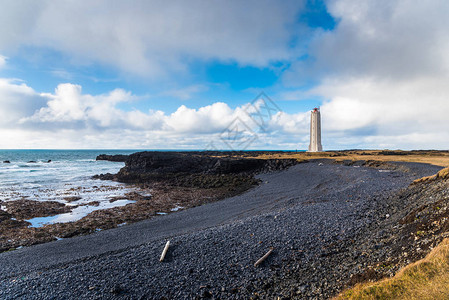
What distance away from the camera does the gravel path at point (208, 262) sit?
5.96m

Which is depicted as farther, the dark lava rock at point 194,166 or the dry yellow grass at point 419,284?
the dark lava rock at point 194,166

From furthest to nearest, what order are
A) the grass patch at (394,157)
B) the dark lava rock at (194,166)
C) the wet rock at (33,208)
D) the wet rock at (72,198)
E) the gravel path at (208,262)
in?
the dark lava rock at (194,166)
the grass patch at (394,157)
the wet rock at (72,198)
the wet rock at (33,208)
the gravel path at (208,262)

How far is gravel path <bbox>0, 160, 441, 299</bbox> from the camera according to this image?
596 cm

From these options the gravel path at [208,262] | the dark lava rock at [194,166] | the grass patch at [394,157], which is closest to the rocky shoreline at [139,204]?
the dark lava rock at [194,166]

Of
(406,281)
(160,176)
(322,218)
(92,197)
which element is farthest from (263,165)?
(406,281)

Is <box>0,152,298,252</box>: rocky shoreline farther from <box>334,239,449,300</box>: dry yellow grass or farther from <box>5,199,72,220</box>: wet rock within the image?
<box>334,239,449,300</box>: dry yellow grass

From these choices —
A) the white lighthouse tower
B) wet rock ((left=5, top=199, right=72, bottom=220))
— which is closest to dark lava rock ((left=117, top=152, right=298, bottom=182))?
wet rock ((left=5, top=199, right=72, bottom=220))

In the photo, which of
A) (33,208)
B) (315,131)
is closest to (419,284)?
(33,208)

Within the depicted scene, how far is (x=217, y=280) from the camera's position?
20.7ft

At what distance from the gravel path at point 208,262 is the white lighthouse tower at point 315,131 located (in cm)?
→ 4708

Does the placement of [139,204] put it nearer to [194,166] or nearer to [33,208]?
[33,208]

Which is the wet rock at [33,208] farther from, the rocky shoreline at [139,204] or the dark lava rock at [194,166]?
the dark lava rock at [194,166]

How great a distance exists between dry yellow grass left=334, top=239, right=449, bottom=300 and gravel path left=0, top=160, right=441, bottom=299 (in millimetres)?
1164

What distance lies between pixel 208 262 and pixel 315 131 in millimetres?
55612
